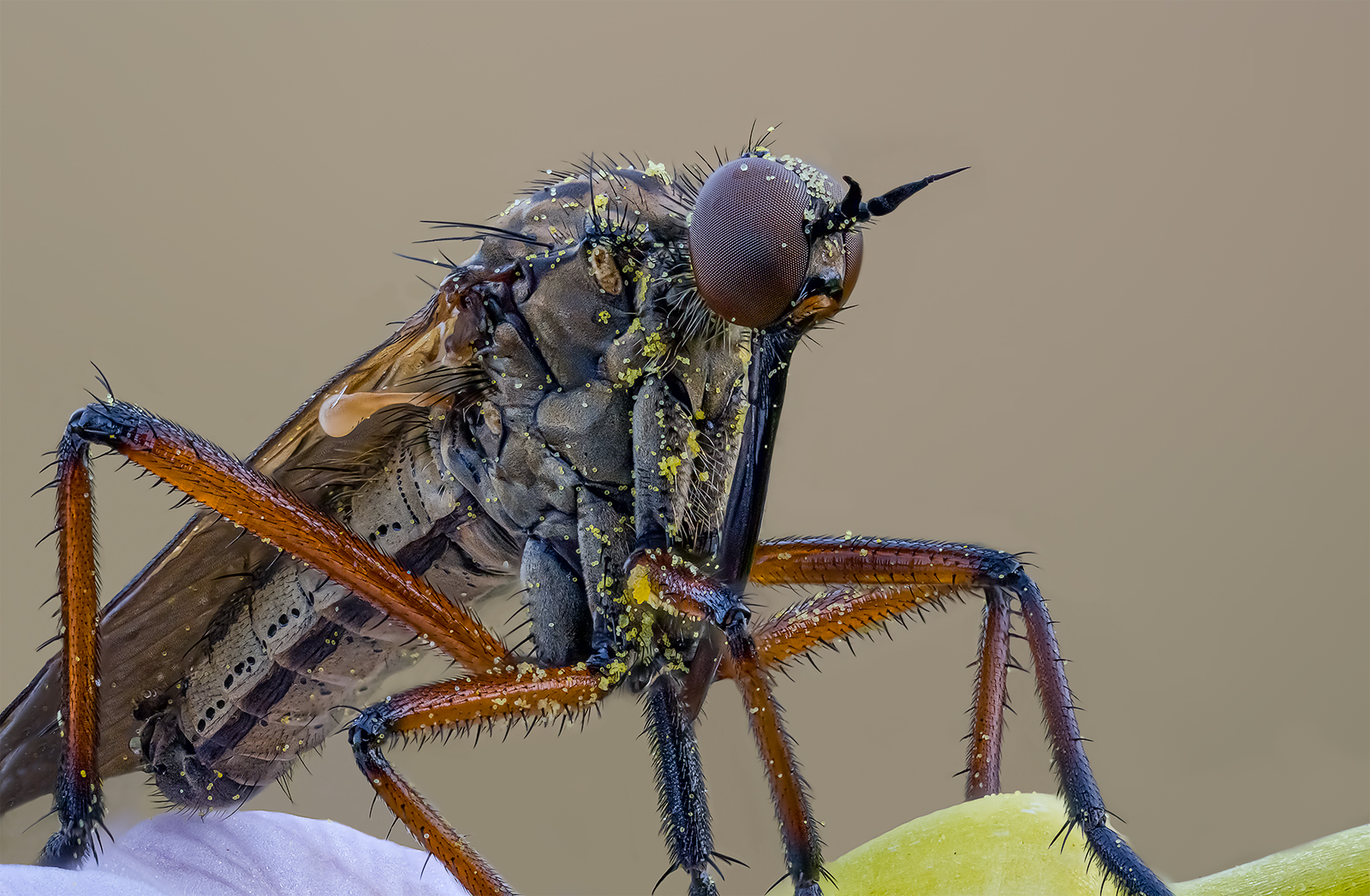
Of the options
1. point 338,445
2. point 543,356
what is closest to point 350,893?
point 338,445

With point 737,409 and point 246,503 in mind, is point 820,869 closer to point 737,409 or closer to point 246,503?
point 737,409

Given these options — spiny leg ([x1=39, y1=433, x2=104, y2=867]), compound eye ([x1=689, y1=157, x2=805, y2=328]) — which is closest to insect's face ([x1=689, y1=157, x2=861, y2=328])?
compound eye ([x1=689, y1=157, x2=805, y2=328])

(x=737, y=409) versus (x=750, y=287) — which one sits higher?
(x=750, y=287)

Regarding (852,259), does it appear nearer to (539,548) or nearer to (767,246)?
(767,246)

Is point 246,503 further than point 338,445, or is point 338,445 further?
point 338,445

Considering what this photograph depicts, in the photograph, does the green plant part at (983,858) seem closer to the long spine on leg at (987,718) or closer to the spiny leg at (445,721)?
the long spine on leg at (987,718)

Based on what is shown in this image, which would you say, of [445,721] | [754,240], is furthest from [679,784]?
[754,240]

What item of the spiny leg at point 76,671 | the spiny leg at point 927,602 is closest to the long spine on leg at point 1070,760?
the spiny leg at point 927,602
